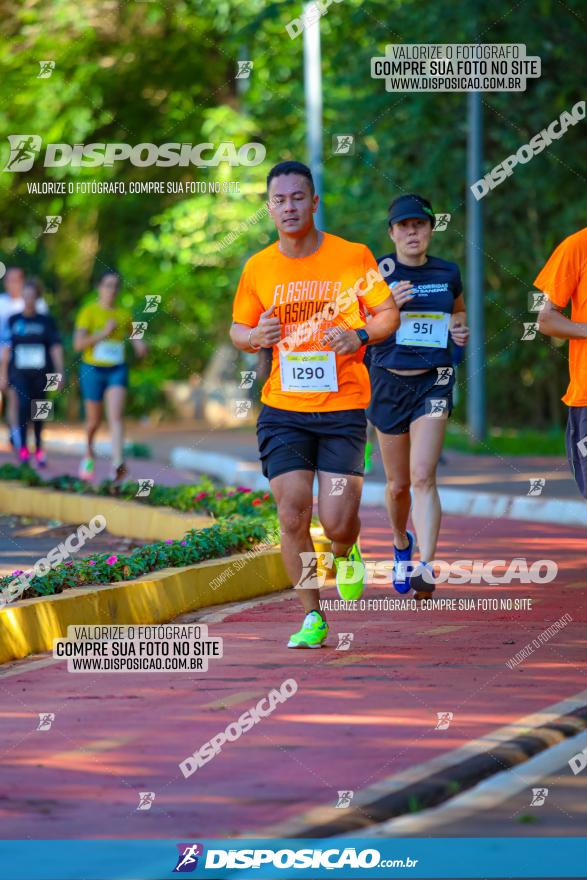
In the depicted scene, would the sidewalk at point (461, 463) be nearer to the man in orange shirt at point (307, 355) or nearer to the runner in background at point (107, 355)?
the runner in background at point (107, 355)

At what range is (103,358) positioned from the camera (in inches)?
729

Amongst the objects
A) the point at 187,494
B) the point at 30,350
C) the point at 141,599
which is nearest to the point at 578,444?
the point at 141,599

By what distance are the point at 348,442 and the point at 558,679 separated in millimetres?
1508

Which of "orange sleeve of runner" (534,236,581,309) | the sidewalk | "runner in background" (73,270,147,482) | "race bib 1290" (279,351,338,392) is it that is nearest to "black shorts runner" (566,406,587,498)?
"orange sleeve of runner" (534,236,581,309)

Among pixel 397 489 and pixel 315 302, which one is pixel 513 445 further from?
pixel 315 302

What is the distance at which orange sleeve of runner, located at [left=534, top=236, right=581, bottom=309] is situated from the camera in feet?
28.4

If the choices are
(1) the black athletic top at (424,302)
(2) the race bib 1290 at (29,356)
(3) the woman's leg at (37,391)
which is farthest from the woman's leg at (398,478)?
(2) the race bib 1290 at (29,356)

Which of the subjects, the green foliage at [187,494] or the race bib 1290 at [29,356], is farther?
the race bib 1290 at [29,356]

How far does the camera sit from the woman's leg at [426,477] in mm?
10367

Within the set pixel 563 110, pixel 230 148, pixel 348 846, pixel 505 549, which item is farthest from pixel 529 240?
pixel 348 846

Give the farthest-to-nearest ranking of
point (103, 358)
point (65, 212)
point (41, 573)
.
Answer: point (65, 212) < point (103, 358) < point (41, 573)

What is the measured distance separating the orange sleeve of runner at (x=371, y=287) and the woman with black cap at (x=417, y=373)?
158cm

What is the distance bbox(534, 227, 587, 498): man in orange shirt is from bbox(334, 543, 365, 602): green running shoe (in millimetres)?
1469

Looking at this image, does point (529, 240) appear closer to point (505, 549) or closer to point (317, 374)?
point (505, 549)
